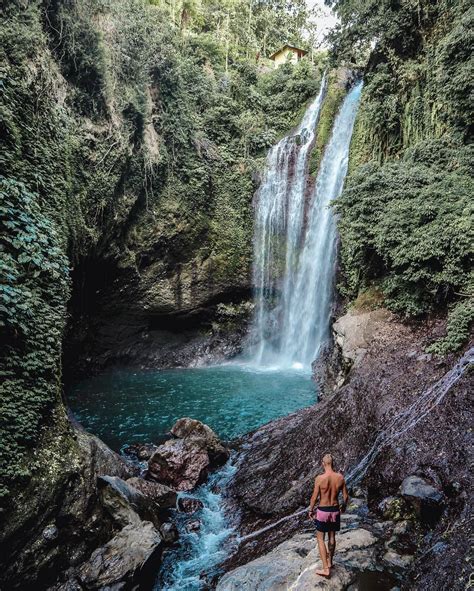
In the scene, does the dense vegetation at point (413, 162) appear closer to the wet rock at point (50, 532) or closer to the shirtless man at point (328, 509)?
the shirtless man at point (328, 509)

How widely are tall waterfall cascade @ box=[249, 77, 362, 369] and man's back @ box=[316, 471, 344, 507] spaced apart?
1174 centimetres

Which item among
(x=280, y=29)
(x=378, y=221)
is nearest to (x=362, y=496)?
(x=378, y=221)

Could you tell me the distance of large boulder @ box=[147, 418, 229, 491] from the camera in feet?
25.1

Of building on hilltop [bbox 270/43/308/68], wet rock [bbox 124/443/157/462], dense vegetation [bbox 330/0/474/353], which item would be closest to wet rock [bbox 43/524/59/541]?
wet rock [bbox 124/443/157/462]

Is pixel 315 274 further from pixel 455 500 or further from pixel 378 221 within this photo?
pixel 455 500

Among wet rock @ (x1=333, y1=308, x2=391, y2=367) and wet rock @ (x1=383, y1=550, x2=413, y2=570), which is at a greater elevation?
wet rock @ (x1=333, y1=308, x2=391, y2=367)

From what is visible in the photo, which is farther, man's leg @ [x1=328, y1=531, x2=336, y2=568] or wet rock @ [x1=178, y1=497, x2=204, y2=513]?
wet rock @ [x1=178, y1=497, x2=204, y2=513]

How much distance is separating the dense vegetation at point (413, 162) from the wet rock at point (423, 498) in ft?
9.45

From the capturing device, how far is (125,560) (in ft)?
16.4

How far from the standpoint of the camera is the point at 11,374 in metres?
5.38

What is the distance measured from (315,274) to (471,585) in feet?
45.5

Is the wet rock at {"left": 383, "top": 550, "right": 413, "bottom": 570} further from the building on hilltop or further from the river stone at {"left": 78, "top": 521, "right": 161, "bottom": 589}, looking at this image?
the building on hilltop

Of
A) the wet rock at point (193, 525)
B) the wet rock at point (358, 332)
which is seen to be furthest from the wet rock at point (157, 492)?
the wet rock at point (358, 332)

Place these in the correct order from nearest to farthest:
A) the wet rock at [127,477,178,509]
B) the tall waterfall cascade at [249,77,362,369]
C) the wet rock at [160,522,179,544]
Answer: the wet rock at [160,522,179,544]
the wet rock at [127,477,178,509]
the tall waterfall cascade at [249,77,362,369]
